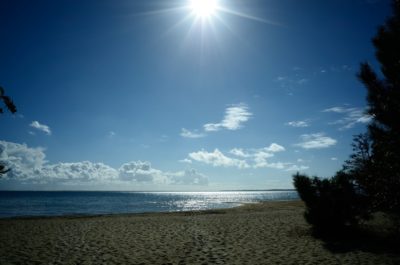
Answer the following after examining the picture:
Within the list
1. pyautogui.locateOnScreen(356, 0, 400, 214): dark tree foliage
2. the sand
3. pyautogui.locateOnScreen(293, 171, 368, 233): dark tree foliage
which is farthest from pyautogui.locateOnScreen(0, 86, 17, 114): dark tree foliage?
pyautogui.locateOnScreen(293, 171, 368, 233): dark tree foliage

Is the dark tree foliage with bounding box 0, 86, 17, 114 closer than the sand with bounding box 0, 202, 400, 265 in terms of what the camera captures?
Yes

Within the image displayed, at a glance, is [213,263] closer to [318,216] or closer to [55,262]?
[55,262]

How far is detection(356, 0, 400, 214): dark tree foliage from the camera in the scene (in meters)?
8.84

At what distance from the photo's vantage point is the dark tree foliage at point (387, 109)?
884cm

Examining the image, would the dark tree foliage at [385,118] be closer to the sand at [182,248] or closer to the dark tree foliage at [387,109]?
the dark tree foliage at [387,109]

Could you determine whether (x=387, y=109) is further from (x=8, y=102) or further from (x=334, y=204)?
(x=8, y=102)

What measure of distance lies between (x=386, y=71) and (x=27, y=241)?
17.8 metres

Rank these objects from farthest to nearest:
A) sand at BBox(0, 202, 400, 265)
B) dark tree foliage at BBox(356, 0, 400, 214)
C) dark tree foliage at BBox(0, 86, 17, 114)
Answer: sand at BBox(0, 202, 400, 265)
dark tree foliage at BBox(356, 0, 400, 214)
dark tree foliage at BBox(0, 86, 17, 114)

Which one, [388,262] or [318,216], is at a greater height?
[318,216]

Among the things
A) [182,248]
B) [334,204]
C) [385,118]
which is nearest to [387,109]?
[385,118]

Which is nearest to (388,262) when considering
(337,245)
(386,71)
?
(337,245)

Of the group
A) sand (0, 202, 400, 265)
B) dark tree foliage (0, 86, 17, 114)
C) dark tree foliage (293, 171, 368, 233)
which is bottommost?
sand (0, 202, 400, 265)

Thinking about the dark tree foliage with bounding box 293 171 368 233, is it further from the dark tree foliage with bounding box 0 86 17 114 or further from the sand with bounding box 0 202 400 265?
the dark tree foliage with bounding box 0 86 17 114

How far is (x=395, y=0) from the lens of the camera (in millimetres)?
9391
